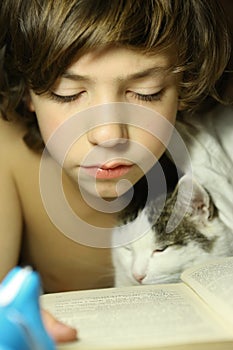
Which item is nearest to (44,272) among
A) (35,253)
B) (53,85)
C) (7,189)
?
(35,253)

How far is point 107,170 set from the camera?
3.21 ft

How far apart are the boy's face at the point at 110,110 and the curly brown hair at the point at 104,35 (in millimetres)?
20

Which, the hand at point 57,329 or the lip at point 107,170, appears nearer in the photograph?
the hand at point 57,329

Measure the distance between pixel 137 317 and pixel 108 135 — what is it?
297 millimetres

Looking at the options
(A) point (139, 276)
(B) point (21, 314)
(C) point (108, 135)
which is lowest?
(A) point (139, 276)

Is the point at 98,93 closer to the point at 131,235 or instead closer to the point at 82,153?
the point at 82,153

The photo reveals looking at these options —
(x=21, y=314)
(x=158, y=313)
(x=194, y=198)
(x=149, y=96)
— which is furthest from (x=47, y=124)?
(x=21, y=314)

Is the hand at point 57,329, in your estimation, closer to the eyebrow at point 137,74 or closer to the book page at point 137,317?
the book page at point 137,317

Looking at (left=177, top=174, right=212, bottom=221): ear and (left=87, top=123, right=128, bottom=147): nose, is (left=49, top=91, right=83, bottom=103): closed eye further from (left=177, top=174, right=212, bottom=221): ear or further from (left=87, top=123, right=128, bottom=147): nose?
(left=177, top=174, right=212, bottom=221): ear

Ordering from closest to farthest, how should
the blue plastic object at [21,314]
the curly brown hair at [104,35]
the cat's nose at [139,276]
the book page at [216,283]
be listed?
the blue plastic object at [21,314], the book page at [216,283], the curly brown hair at [104,35], the cat's nose at [139,276]

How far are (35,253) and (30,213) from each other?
0.10 m

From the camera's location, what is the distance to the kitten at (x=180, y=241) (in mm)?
1037

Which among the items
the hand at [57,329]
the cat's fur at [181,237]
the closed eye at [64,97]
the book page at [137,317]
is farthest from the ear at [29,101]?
the hand at [57,329]

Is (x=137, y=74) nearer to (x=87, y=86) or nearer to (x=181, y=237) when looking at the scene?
(x=87, y=86)
